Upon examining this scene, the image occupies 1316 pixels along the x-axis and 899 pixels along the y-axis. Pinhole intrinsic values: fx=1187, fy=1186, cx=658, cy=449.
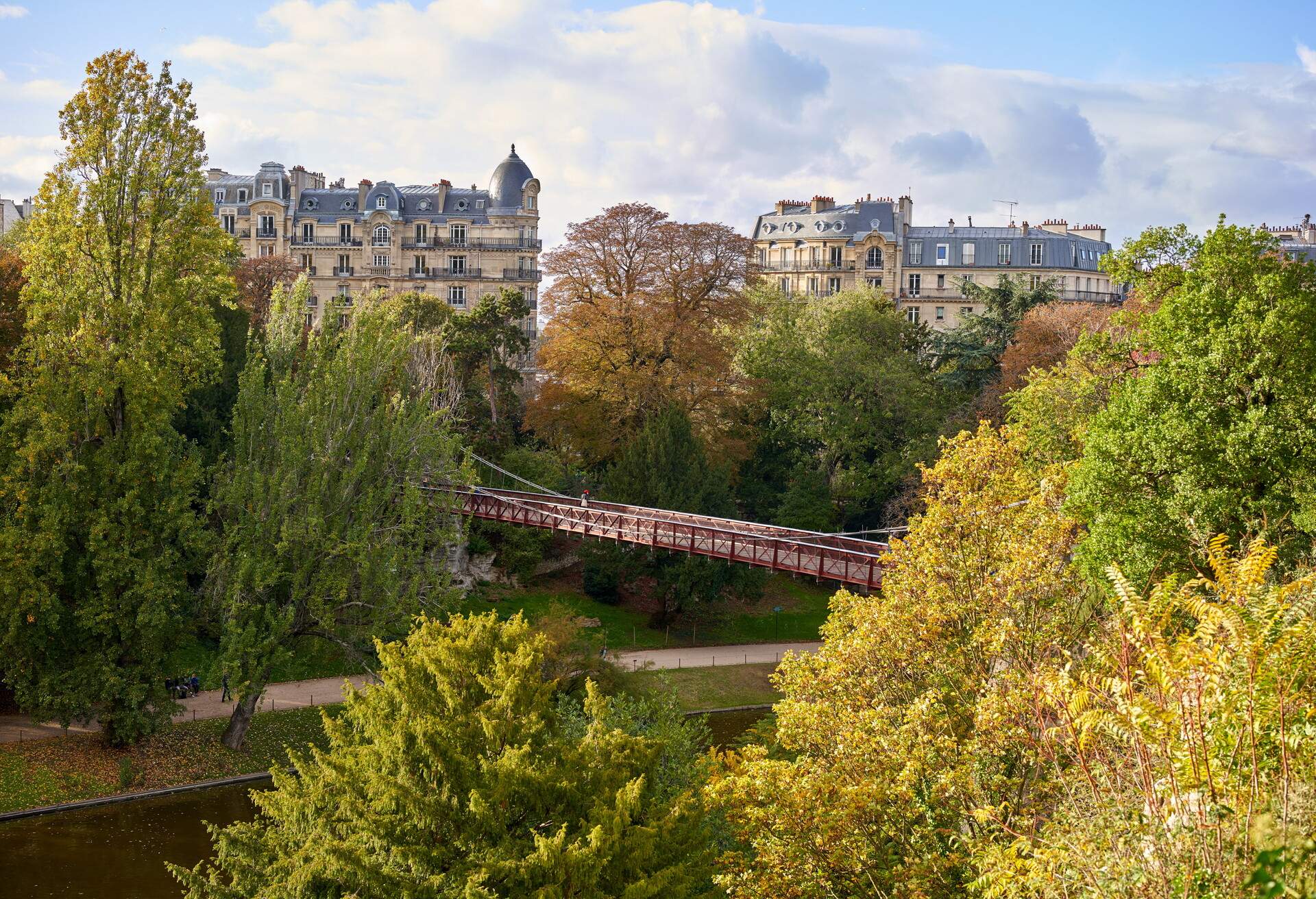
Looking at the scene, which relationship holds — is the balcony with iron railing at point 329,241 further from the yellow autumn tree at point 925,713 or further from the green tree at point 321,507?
the yellow autumn tree at point 925,713

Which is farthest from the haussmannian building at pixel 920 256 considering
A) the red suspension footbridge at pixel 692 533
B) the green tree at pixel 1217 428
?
the green tree at pixel 1217 428

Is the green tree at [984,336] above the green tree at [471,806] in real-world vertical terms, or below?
above

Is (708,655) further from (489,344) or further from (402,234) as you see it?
(402,234)

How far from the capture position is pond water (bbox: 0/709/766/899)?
2067 cm

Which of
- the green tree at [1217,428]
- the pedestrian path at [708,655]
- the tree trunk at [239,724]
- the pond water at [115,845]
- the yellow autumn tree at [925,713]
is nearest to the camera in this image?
the yellow autumn tree at [925,713]

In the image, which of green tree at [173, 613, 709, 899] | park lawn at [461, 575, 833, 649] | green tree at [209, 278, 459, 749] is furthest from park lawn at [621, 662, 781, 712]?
green tree at [173, 613, 709, 899]

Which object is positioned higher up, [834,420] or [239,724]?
[834,420]

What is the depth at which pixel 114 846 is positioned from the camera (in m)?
22.5

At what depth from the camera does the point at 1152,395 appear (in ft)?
63.4

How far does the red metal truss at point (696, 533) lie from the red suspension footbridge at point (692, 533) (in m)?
0.02

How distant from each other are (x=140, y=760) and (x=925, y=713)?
19.2 metres

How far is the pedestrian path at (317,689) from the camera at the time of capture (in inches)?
1062

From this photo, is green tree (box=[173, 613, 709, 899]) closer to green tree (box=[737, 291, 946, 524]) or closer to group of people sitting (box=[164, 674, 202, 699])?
group of people sitting (box=[164, 674, 202, 699])

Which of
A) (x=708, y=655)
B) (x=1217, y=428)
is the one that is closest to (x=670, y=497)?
(x=708, y=655)
